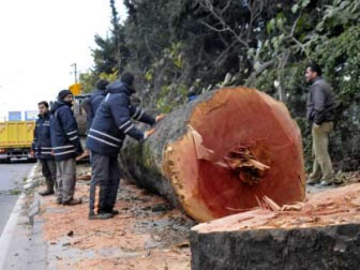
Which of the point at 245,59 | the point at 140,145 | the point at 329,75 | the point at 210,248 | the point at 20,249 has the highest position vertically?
the point at 245,59

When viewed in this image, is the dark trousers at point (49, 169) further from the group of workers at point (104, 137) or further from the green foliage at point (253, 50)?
the green foliage at point (253, 50)

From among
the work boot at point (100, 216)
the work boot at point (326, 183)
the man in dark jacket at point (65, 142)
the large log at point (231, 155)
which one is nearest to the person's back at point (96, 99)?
the man in dark jacket at point (65, 142)

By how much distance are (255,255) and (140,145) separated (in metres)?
4.88

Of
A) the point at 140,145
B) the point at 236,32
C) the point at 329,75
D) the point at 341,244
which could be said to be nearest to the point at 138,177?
the point at 140,145

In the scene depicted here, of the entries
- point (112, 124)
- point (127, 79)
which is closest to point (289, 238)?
point (112, 124)

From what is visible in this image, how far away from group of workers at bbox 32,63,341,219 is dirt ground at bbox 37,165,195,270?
1.28 feet

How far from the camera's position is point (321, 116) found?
8.94 m

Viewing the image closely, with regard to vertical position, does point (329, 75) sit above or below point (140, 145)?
above

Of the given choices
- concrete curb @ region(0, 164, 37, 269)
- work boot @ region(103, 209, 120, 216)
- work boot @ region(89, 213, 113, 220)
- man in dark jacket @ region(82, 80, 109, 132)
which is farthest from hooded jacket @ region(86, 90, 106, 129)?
work boot @ region(89, 213, 113, 220)

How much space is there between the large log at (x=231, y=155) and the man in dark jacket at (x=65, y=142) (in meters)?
3.04

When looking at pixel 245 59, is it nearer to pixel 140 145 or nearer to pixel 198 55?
pixel 198 55

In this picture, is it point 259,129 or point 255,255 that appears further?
point 259,129

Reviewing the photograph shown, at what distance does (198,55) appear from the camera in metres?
18.5

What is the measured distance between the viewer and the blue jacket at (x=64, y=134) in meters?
8.94
